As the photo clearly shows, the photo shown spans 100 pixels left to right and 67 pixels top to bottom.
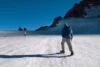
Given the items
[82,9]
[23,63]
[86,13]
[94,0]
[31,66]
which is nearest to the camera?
[31,66]

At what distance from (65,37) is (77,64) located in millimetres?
2882

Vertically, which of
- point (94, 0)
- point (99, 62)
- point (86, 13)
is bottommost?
point (99, 62)

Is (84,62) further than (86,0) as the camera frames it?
No

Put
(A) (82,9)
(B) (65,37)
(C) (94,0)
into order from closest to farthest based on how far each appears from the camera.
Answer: (B) (65,37) < (A) (82,9) < (C) (94,0)

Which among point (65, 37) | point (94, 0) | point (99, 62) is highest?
point (94, 0)

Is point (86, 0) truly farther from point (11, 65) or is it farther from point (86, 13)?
point (11, 65)

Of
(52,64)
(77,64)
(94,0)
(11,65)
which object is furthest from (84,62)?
(94,0)

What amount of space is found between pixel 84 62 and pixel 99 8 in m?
81.2

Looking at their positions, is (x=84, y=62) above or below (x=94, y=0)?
below

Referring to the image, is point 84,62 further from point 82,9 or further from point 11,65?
point 82,9

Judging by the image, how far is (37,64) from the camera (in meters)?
9.34

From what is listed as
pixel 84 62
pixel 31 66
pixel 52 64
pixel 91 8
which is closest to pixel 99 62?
pixel 84 62

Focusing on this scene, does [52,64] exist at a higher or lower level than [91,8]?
lower

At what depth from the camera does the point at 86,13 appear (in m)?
86.1
